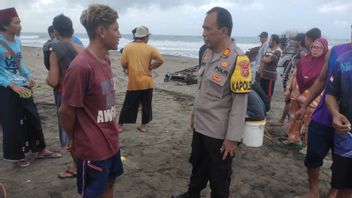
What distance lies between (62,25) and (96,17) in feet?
4.72

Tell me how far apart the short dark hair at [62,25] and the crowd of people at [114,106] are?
11mm

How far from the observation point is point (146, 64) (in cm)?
578

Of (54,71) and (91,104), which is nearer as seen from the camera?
(91,104)

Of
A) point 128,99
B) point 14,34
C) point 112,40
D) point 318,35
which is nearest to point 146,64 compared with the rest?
point 128,99

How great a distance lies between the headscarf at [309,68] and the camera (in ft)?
15.1

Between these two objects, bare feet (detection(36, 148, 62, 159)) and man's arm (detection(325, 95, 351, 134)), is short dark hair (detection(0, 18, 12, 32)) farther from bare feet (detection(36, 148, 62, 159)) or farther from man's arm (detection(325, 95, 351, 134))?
man's arm (detection(325, 95, 351, 134))

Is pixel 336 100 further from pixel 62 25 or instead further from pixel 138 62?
pixel 138 62

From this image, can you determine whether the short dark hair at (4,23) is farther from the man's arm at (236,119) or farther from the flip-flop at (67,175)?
the man's arm at (236,119)

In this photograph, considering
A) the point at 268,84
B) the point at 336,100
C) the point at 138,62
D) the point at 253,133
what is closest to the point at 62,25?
the point at 138,62

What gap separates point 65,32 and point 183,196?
216 centimetres

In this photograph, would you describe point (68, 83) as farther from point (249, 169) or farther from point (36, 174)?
point (249, 169)

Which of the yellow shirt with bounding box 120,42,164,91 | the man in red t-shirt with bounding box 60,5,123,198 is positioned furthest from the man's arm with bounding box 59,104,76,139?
the yellow shirt with bounding box 120,42,164,91

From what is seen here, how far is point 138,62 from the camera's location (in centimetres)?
572

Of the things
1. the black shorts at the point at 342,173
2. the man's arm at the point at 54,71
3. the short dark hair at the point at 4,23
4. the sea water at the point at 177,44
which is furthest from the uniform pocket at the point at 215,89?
the sea water at the point at 177,44
